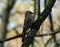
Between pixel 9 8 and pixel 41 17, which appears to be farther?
pixel 9 8

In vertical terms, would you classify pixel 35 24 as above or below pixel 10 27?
above

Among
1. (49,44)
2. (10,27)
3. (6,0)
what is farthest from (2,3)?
(49,44)

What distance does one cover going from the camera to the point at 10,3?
1287 cm

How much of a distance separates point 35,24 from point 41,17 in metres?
0.10

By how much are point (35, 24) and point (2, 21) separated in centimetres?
934

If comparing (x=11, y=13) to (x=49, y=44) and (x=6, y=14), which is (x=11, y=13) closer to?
(x=6, y=14)

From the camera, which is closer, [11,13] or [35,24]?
[35,24]

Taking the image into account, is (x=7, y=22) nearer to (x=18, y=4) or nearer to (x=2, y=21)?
(x=2, y=21)

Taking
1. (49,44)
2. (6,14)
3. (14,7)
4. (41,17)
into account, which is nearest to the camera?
(41,17)

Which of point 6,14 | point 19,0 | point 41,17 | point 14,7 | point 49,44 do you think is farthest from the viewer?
point 19,0

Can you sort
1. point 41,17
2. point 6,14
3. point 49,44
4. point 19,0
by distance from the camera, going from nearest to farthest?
point 41,17, point 49,44, point 6,14, point 19,0

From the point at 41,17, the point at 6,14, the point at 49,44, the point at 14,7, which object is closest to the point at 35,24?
the point at 41,17

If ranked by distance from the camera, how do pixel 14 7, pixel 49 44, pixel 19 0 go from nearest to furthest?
pixel 49 44 < pixel 14 7 < pixel 19 0

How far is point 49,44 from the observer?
519cm
